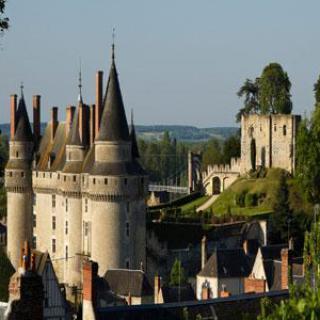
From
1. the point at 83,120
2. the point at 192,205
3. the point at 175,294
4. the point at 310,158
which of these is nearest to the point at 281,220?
the point at 310,158

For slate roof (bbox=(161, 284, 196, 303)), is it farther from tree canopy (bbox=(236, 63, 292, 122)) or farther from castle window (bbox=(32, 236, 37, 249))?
tree canopy (bbox=(236, 63, 292, 122))

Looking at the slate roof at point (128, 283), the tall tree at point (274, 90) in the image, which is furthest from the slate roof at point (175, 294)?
the tall tree at point (274, 90)

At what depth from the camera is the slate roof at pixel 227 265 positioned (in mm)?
51875

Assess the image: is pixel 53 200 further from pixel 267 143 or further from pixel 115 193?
pixel 267 143

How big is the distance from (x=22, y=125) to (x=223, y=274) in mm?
19366

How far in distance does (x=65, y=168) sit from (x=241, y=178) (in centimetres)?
2427

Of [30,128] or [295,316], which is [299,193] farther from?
[295,316]

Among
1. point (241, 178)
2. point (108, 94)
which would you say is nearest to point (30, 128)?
point (108, 94)

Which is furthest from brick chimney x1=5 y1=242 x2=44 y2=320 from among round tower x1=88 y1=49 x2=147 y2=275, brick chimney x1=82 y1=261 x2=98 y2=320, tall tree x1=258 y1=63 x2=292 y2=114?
tall tree x1=258 y1=63 x2=292 y2=114

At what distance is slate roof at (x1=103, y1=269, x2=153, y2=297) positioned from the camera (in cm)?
4838

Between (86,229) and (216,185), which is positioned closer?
(86,229)

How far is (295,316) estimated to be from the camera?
19.0 metres

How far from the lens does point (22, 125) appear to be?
6606 centimetres

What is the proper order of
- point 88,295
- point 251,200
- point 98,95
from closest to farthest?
1. point 88,295
2. point 98,95
3. point 251,200
